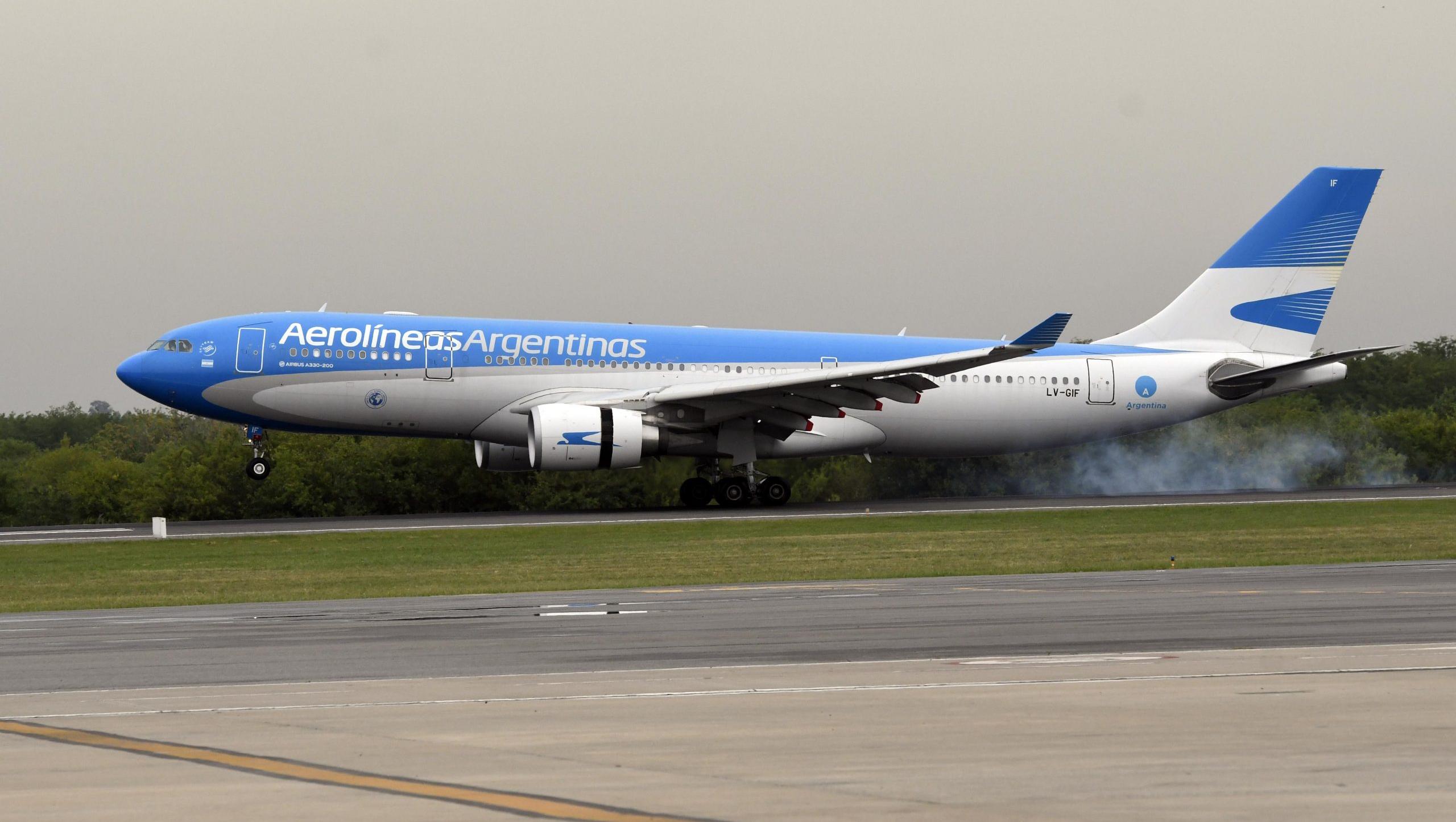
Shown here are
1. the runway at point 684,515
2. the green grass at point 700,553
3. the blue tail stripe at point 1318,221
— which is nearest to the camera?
the green grass at point 700,553

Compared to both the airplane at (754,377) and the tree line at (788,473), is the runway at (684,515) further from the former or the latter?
the tree line at (788,473)

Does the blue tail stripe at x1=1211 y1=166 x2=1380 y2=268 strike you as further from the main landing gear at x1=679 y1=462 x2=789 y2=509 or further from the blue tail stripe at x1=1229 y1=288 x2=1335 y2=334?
the main landing gear at x1=679 y1=462 x2=789 y2=509

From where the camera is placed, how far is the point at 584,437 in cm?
3122

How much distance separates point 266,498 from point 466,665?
3251 cm

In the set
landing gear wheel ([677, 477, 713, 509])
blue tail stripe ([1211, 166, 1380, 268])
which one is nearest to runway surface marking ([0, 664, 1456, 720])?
landing gear wheel ([677, 477, 713, 509])

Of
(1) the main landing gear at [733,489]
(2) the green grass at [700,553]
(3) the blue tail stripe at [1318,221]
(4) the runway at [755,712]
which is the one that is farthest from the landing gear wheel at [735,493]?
(4) the runway at [755,712]

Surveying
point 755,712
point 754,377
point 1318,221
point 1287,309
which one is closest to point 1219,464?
point 1287,309

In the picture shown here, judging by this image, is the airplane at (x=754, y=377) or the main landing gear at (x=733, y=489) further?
the main landing gear at (x=733, y=489)

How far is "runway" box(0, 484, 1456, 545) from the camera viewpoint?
29766mm

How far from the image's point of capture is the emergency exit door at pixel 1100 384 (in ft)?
120

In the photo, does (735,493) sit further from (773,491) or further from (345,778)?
(345,778)

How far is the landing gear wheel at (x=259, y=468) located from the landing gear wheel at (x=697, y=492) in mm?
8781

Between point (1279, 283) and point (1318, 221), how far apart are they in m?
1.69

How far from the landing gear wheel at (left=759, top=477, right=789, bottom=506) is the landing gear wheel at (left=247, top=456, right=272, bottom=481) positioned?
409 inches
